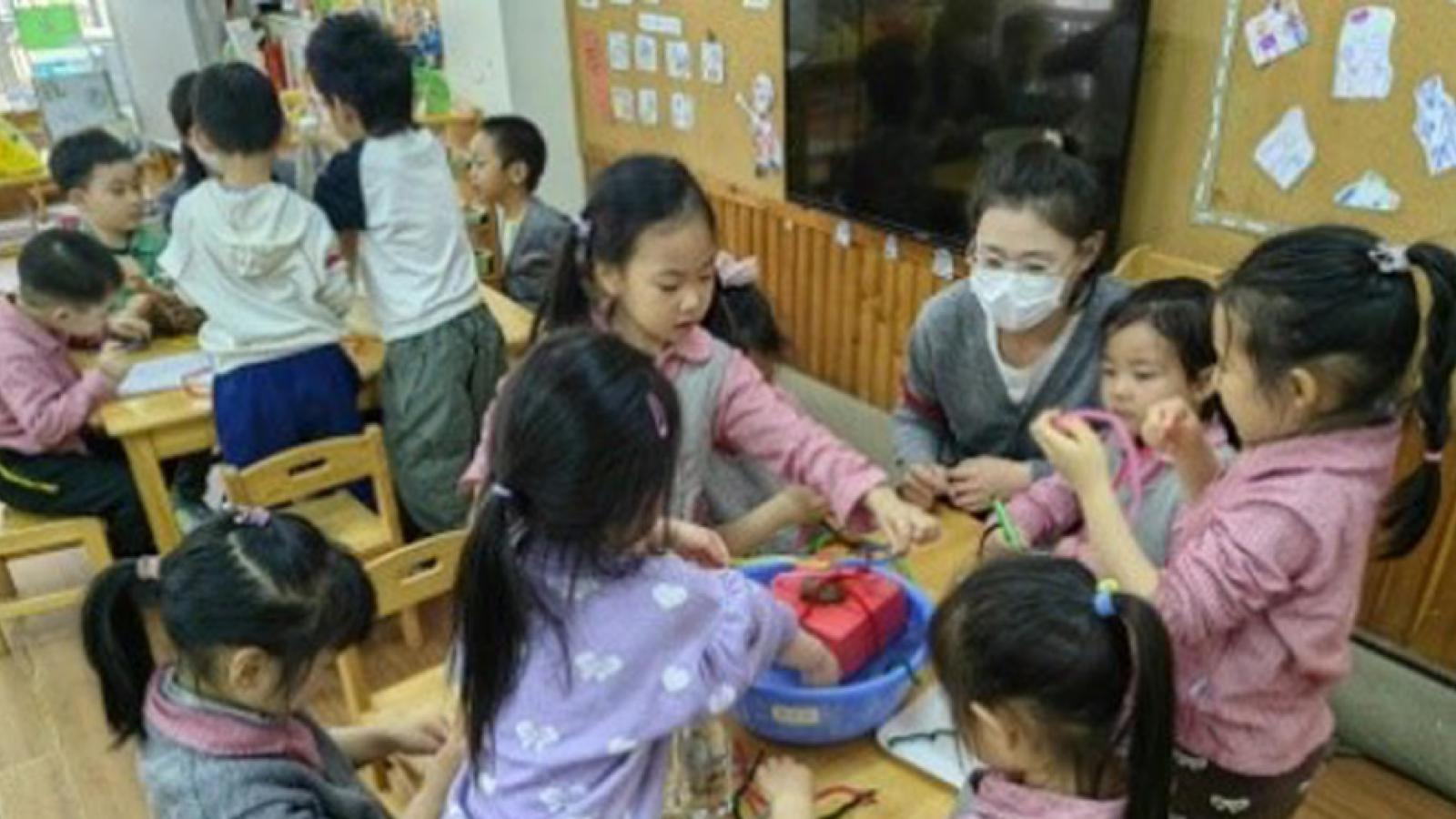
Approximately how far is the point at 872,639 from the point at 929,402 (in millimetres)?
700

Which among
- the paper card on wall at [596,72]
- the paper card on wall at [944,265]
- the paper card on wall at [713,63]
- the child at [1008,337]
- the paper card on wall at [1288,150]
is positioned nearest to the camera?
the child at [1008,337]

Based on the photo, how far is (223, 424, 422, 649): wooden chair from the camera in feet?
6.61

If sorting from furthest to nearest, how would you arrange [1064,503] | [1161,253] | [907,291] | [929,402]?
[907,291] → [1161,253] → [929,402] → [1064,503]

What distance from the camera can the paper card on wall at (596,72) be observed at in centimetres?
409

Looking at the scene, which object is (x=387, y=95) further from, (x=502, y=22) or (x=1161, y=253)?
(x=502, y=22)

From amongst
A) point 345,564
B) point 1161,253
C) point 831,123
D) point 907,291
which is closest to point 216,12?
point 831,123

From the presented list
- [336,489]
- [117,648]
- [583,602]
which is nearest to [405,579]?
[117,648]

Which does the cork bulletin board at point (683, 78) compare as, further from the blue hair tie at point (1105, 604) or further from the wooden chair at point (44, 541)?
the blue hair tie at point (1105, 604)

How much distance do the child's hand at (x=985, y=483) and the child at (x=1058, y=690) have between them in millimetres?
644

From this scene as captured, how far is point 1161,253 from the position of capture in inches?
97.8

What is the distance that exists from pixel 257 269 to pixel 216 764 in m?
1.46

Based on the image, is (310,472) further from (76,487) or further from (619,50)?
(619,50)

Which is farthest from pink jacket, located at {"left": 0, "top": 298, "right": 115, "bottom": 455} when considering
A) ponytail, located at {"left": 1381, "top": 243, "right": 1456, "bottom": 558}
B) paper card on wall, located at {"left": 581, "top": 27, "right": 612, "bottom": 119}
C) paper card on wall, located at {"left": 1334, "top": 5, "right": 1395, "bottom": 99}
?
paper card on wall, located at {"left": 1334, "top": 5, "right": 1395, "bottom": 99}

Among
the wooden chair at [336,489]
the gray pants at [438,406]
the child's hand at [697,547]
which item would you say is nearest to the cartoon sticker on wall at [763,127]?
the gray pants at [438,406]
